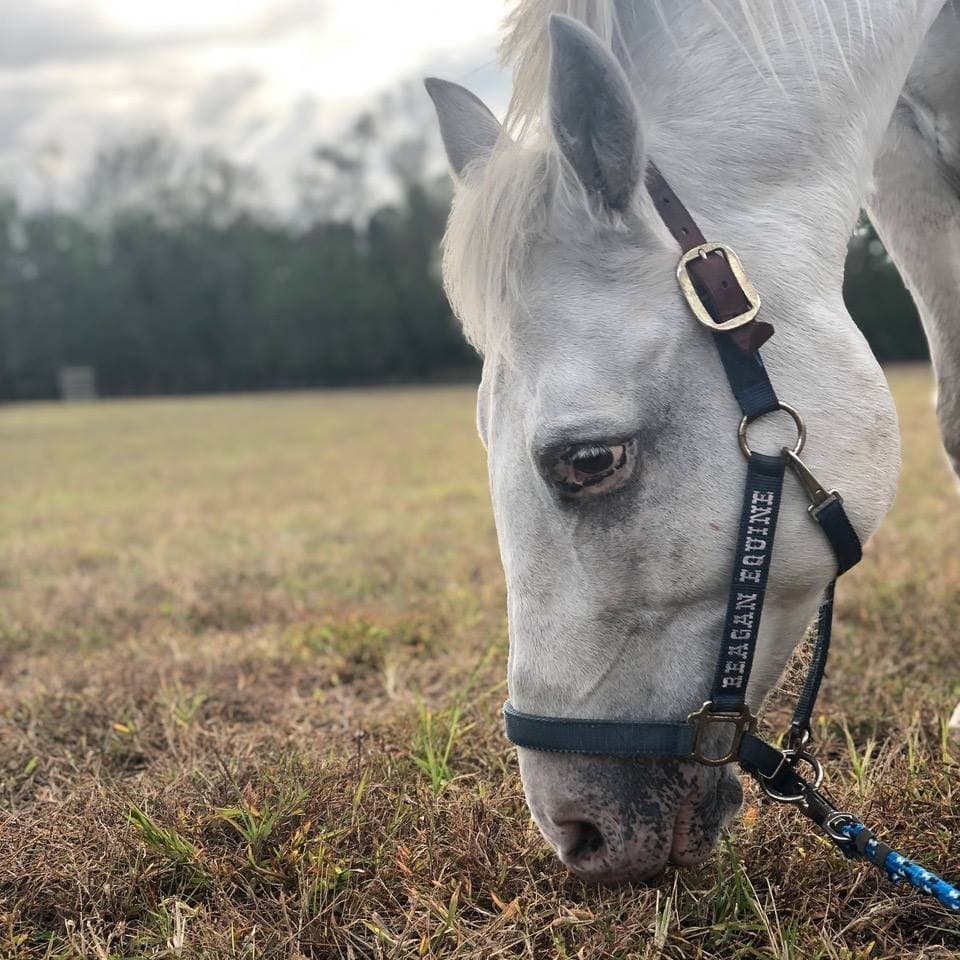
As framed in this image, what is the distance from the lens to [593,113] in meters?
1.50

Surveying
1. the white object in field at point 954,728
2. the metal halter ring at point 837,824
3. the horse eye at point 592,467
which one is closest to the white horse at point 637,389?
the horse eye at point 592,467

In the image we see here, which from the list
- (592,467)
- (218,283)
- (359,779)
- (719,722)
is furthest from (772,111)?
(218,283)

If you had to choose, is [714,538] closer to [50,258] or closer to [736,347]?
[736,347]

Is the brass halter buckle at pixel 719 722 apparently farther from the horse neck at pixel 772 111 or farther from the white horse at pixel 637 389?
the horse neck at pixel 772 111

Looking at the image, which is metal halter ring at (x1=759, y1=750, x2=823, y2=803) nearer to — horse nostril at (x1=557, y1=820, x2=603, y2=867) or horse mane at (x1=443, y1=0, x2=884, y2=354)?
horse nostril at (x1=557, y1=820, x2=603, y2=867)

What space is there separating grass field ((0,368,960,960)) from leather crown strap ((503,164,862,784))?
1.03 ft

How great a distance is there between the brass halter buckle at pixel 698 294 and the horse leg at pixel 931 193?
2.82 ft

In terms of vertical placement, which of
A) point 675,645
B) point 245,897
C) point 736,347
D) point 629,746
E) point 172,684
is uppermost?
point 736,347

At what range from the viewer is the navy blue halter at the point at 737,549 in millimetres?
1537

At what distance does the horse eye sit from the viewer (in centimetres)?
A: 151

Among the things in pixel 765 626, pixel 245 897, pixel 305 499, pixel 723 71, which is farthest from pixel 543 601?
pixel 305 499

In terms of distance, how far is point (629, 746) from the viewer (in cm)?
155

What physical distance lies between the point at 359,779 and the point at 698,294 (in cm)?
132

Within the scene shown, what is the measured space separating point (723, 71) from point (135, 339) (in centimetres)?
4851
